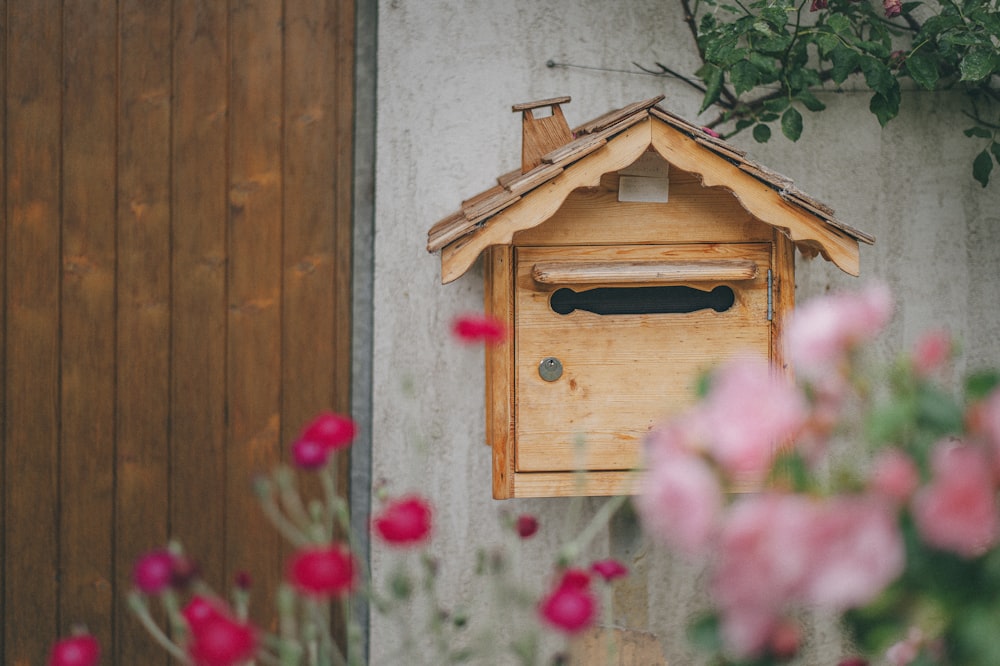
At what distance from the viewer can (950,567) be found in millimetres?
521

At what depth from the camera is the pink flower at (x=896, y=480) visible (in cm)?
51

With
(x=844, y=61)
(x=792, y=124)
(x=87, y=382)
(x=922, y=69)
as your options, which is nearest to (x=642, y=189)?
(x=792, y=124)

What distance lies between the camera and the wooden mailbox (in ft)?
5.33

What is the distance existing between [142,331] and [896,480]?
205cm

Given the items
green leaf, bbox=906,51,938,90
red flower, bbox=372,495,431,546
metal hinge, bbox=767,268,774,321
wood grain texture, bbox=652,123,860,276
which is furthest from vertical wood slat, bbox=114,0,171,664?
green leaf, bbox=906,51,938,90

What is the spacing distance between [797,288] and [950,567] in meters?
1.81

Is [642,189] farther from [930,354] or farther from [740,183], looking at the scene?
[930,354]

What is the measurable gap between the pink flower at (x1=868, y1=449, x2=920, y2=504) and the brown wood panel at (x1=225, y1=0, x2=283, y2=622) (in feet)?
6.14

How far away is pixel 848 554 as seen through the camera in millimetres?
487

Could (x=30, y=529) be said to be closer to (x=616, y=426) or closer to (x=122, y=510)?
(x=122, y=510)

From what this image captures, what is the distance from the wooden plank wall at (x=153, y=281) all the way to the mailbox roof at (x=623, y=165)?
78cm

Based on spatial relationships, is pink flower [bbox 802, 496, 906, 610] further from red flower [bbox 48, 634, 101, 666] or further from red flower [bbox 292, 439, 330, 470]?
red flower [bbox 48, 634, 101, 666]

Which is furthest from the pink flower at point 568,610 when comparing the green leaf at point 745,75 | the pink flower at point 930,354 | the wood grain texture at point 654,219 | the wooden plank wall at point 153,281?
the wooden plank wall at point 153,281

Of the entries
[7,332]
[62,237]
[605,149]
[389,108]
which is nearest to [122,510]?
[7,332]
